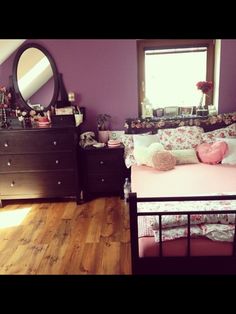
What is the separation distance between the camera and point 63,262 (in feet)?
8.11

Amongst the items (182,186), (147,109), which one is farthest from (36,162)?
(182,186)

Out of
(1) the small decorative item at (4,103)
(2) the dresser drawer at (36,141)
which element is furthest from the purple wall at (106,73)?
(2) the dresser drawer at (36,141)

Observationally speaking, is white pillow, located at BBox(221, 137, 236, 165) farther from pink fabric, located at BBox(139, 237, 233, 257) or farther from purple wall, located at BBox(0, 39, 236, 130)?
pink fabric, located at BBox(139, 237, 233, 257)

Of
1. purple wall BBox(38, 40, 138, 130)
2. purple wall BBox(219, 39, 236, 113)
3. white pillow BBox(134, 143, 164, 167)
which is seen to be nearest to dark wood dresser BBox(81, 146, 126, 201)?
white pillow BBox(134, 143, 164, 167)

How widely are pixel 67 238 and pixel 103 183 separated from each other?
1.00 meters

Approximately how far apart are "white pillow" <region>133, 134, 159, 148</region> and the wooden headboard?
0.21 meters

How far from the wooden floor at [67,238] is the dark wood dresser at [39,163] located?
0.62 ft

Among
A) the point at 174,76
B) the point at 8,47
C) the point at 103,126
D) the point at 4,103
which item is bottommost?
the point at 103,126

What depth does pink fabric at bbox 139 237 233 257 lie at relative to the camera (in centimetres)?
196

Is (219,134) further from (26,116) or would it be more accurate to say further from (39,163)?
(26,116)

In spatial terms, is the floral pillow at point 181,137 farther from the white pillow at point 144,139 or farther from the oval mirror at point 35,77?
the oval mirror at point 35,77

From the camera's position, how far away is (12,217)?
334cm

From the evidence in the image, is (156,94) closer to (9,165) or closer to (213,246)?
(9,165)
